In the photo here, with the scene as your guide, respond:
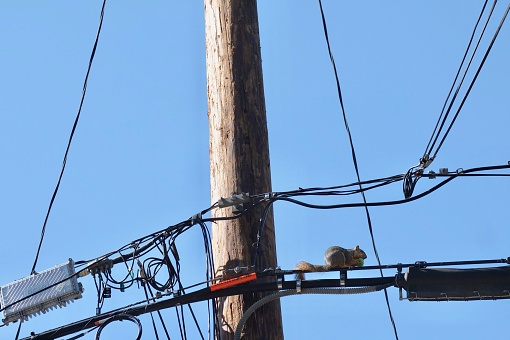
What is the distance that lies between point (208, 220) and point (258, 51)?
1.40 metres

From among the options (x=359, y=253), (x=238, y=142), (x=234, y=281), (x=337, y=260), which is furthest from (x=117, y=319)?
(x=359, y=253)

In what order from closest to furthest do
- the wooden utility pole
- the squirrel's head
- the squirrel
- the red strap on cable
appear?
the red strap on cable → the wooden utility pole → the squirrel → the squirrel's head

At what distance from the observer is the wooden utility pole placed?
24.4 ft

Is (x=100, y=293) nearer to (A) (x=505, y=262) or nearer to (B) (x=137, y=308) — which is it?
(B) (x=137, y=308)

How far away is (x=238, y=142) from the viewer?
7875 millimetres

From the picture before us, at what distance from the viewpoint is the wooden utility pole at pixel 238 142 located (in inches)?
293

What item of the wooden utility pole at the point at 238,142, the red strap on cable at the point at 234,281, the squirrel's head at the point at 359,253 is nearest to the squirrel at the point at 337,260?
the squirrel's head at the point at 359,253

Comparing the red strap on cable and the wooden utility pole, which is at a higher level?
the wooden utility pole

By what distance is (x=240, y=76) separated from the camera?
8.16 meters

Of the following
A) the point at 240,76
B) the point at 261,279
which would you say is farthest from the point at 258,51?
the point at 261,279

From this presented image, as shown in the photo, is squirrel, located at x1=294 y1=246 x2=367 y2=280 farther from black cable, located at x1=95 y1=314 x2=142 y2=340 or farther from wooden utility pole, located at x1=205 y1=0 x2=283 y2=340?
black cable, located at x1=95 y1=314 x2=142 y2=340

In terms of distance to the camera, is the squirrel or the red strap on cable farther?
the squirrel

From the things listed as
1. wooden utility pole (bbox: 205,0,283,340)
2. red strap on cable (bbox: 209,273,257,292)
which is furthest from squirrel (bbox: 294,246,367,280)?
red strap on cable (bbox: 209,273,257,292)

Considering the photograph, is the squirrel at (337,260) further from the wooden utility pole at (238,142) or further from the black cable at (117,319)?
the black cable at (117,319)
